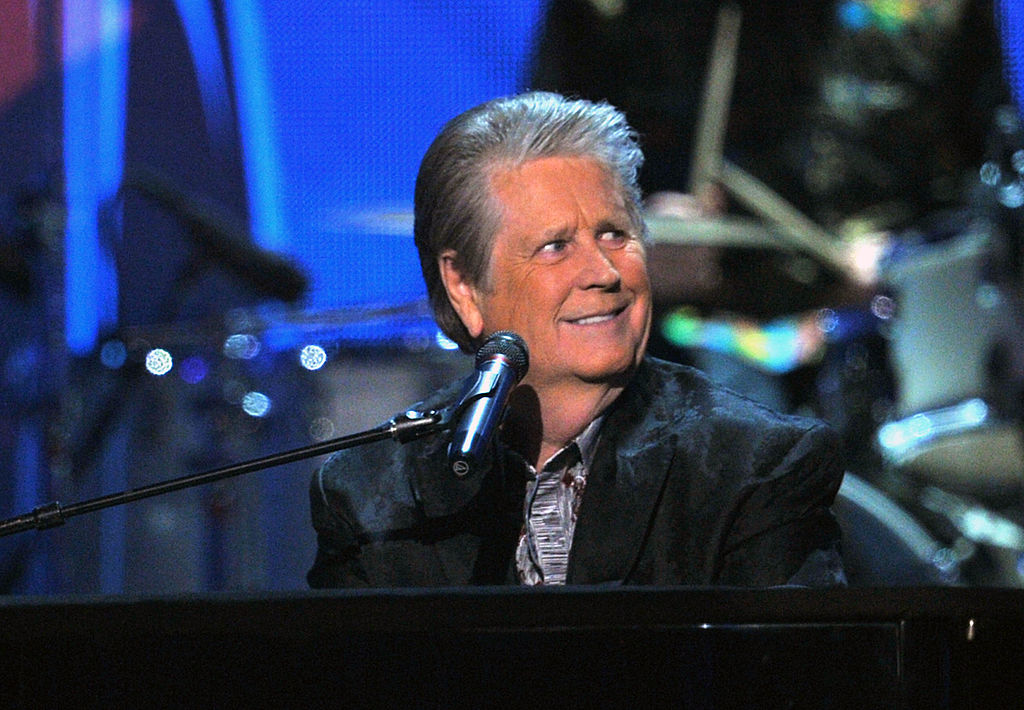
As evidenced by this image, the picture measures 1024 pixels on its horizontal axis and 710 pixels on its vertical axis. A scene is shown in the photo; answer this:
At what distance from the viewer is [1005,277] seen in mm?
3846

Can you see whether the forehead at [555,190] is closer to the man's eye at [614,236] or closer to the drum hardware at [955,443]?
the man's eye at [614,236]

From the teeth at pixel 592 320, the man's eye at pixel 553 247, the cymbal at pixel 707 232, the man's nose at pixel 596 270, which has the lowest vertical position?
the teeth at pixel 592 320

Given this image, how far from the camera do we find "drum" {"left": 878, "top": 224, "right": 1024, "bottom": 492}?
3889 mm

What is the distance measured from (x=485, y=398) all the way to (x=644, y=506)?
46cm

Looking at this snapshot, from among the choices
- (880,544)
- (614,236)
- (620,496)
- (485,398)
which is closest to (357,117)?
(880,544)

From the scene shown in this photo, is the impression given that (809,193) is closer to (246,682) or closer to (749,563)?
(749,563)

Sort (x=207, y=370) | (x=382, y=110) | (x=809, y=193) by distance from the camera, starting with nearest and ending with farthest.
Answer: (x=207, y=370) → (x=382, y=110) → (x=809, y=193)

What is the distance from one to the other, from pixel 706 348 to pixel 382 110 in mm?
1433

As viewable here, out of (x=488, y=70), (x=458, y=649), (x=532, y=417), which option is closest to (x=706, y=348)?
(x=488, y=70)

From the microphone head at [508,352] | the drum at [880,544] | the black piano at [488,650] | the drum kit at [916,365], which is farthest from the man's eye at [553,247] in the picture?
the drum kit at [916,365]

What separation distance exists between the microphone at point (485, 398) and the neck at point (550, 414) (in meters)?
0.36

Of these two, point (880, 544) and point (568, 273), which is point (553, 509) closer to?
point (568, 273)

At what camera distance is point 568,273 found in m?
1.83

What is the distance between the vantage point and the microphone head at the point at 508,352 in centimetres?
146
